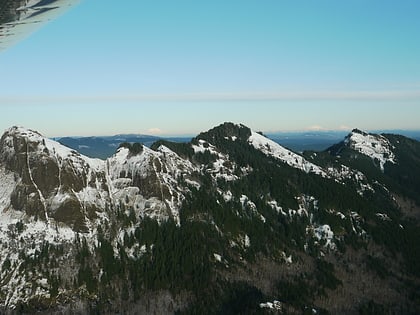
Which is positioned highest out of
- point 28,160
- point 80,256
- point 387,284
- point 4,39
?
point 4,39

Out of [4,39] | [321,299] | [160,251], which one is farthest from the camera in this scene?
[160,251]

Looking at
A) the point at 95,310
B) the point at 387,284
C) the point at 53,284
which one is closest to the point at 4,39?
the point at 95,310

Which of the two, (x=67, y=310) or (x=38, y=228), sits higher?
(x=38, y=228)

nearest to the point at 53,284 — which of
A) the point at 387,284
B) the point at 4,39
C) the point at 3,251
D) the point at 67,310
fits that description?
the point at 67,310

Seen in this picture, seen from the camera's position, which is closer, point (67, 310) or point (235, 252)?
point (67, 310)

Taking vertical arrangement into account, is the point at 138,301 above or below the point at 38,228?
below

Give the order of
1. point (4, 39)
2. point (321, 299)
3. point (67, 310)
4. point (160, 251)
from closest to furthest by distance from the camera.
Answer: point (4, 39)
point (67, 310)
point (321, 299)
point (160, 251)

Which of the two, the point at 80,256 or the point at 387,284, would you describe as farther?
the point at 387,284

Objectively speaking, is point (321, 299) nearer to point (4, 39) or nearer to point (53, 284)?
point (53, 284)

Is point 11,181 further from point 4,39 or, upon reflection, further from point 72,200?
point 4,39
